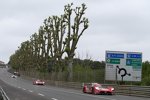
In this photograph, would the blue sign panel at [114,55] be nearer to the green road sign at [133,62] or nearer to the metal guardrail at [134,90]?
the green road sign at [133,62]

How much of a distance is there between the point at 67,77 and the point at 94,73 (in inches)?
814

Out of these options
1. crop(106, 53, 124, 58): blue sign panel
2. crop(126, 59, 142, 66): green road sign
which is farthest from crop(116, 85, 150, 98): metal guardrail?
crop(106, 53, 124, 58): blue sign panel

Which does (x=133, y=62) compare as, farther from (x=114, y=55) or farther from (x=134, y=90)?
(x=134, y=90)

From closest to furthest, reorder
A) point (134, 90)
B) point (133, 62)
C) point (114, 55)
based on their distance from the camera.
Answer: point (134, 90) → point (133, 62) → point (114, 55)

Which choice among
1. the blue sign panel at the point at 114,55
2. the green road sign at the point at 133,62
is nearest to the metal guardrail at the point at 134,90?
the green road sign at the point at 133,62

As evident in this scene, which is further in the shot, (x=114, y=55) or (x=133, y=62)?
(x=114, y=55)

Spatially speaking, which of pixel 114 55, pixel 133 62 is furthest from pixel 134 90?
pixel 114 55

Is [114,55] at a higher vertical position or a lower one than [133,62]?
higher

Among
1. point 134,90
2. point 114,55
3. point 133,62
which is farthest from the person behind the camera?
point 114,55

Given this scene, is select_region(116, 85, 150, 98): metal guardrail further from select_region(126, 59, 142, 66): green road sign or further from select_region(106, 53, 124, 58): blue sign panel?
select_region(106, 53, 124, 58): blue sign panel

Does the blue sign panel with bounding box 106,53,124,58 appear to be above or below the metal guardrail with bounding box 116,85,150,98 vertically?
above

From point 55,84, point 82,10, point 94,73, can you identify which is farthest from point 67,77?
point 94,73

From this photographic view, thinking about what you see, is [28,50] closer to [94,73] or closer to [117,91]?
[94,73]

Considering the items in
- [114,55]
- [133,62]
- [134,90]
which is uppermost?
[114,55]
